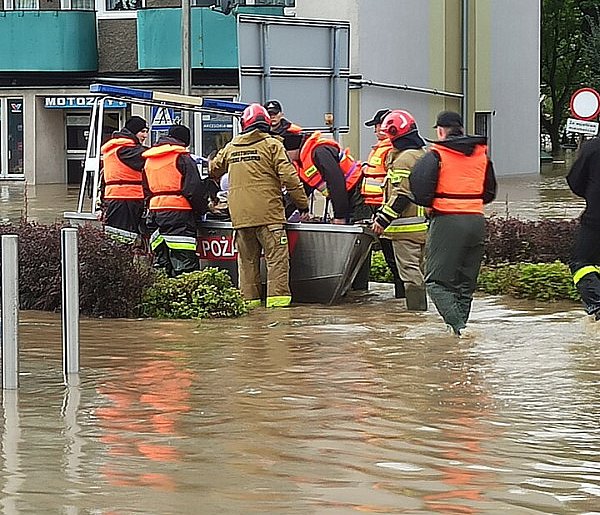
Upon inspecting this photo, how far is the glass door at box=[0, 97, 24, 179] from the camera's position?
128 ft

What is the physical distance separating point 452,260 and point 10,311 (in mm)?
3911

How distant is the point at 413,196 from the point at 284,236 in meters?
2.41

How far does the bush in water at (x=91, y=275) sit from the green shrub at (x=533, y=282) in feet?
12.3

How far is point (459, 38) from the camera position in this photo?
40438 millimetres

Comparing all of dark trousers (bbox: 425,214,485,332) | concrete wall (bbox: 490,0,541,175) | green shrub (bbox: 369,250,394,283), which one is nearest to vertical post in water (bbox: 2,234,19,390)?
dark trousers (bbox: 425,214,485,332)

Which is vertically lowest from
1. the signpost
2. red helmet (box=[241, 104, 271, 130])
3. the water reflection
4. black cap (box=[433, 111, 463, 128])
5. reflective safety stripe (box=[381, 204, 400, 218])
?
the water reflection

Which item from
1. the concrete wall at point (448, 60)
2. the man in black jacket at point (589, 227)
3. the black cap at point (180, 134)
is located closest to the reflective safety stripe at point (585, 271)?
the man in black jacket at point (589, 227)

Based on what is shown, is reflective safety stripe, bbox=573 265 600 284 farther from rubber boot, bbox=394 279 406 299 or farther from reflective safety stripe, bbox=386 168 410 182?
rubber boot, bbox=394 279 406 299

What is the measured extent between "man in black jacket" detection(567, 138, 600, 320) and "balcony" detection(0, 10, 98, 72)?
91.5ft

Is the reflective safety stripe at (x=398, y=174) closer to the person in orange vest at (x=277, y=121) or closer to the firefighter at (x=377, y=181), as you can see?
the firefighter at (x=377, y=181)

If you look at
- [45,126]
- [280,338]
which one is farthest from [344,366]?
[45,126]

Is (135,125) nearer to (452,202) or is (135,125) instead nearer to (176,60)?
(452,202)

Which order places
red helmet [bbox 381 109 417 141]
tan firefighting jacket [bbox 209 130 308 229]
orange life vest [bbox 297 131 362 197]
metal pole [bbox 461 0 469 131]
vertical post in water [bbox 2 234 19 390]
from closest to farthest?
vertical post in water [bbox 2 234 19 390] < red helmet [bbox 381 109 417 141] < tan firefighting jacket [bbox 209 130 308 229] < orange life vest [bbox 297 131 362 197] < metal pole [bbox 461 0 469 131]

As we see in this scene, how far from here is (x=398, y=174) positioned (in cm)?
1244
